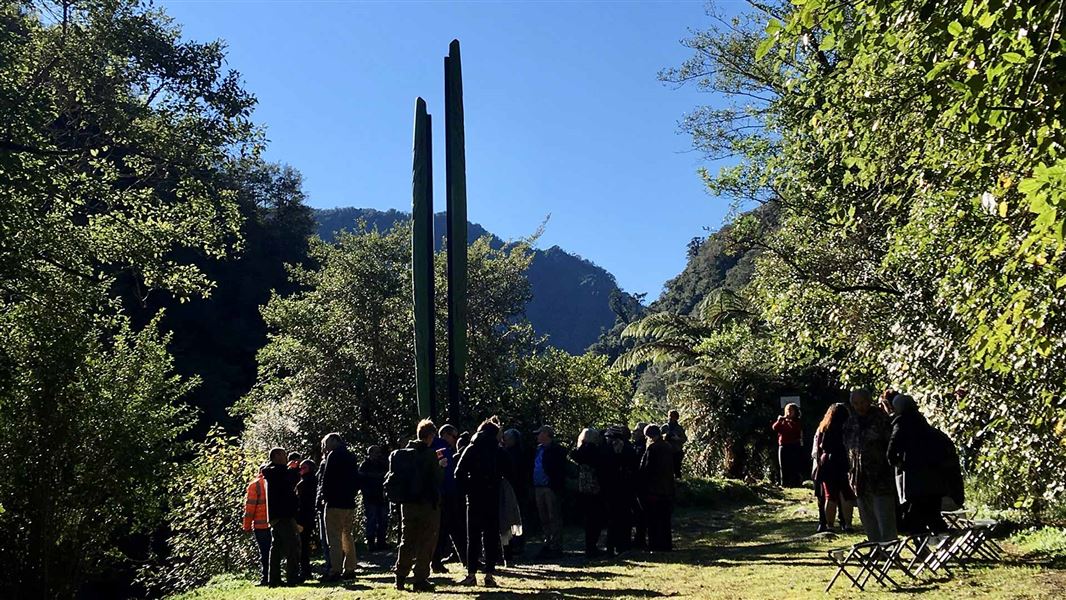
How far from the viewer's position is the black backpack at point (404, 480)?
9133 mm

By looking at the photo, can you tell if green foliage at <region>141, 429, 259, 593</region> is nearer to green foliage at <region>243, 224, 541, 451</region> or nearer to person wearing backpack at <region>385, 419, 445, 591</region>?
green foliage at <region>243, 224, 541, 451</region>

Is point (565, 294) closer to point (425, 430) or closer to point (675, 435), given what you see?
point (675, 435)

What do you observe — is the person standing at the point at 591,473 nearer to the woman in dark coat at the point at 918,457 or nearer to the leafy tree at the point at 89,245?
the woman in dark coat at the point at 918,457

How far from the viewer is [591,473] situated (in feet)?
38.6

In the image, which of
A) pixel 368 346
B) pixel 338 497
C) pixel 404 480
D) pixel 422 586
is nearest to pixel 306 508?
pixel 338 497

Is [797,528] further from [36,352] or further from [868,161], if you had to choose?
[36,352]

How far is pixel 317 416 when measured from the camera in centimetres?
2017

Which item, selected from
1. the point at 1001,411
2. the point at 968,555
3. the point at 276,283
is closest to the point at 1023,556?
the point at 968,555

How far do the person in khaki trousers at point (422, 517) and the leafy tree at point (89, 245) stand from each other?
473 centimetres

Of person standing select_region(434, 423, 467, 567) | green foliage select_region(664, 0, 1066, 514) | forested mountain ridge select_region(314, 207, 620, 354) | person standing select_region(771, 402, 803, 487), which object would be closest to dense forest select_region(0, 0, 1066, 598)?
green foliage select_region(664, 0, 1066, 514)

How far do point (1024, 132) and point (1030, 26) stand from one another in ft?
2.20

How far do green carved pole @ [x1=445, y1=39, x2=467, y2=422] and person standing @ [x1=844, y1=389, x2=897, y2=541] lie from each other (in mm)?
8020

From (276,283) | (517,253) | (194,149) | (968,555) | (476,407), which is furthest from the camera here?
(276,283)

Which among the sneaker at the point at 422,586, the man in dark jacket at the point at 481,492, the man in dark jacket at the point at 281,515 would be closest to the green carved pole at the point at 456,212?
the man in dark jacket at the point at 281,515
